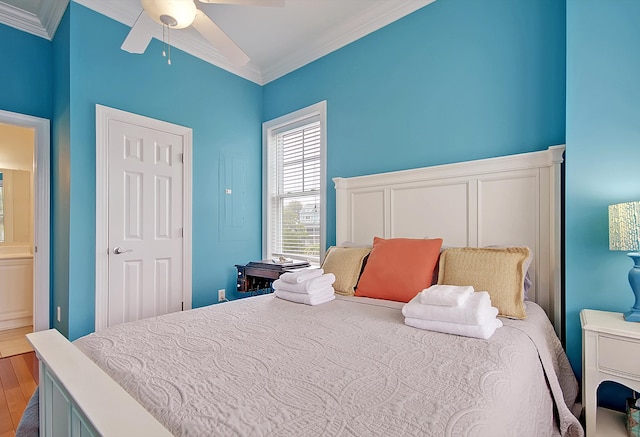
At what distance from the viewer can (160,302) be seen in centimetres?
304

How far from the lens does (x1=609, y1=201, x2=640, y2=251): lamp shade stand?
1.41m

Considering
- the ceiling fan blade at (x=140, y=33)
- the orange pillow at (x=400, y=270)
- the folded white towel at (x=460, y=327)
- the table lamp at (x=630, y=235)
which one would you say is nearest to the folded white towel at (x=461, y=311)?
the folded white towel at (x=460, y=327)

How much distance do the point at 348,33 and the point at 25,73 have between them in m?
2.95

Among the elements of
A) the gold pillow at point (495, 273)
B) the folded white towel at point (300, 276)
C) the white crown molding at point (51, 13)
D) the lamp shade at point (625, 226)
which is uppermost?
the white crown molding at point (51, 13)

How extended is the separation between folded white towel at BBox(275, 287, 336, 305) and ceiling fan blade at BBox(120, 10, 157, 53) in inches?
69.2

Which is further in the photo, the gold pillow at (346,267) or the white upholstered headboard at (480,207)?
the gold pillow at (346,267)

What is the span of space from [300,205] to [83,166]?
2014mm

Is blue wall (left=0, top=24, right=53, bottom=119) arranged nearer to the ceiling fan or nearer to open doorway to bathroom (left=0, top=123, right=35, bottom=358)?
open doorway to bathroom (left=0, top=123, right=35, bottom=358)

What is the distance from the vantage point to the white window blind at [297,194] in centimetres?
350

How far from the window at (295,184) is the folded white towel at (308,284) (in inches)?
44.8

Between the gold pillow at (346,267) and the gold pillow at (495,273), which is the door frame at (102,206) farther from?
the gold pillow at (495,273)

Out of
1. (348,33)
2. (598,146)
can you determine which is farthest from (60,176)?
(598,146)

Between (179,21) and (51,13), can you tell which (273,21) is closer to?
(179,21)

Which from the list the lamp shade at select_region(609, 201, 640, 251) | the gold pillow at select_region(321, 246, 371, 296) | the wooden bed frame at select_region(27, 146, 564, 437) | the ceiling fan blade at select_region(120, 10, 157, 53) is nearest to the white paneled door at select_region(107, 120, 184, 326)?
the ceiling fan blade at select_region(120, 10, 157, 53)
